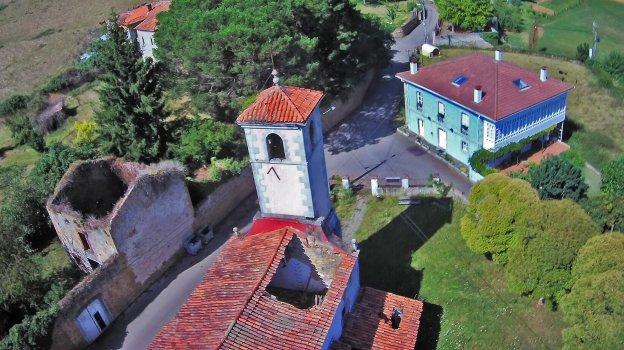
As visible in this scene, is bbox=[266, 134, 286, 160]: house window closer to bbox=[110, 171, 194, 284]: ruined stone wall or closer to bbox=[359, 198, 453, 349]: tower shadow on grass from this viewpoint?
bbox=[110, 171, 194, 284]: ruined stone wall

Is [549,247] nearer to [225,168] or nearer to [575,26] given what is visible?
[225,168]

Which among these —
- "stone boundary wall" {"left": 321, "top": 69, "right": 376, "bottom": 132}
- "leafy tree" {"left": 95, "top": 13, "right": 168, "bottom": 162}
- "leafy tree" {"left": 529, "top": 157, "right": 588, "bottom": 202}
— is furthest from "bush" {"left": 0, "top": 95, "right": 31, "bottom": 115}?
"leafy tree" {"left": 529, "top": 157, "right": 588, "bottom": 202}

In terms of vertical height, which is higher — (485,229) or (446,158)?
(485,229)

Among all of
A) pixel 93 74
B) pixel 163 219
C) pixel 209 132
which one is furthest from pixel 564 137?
pixel 93 74

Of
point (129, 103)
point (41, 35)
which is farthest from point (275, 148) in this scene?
point (41, 35)

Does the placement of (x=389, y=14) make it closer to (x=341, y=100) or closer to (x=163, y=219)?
(x=341, y=100)

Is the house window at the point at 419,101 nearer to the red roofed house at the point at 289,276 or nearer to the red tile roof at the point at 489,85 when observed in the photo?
Result: the red tile roof at the point at 489,85

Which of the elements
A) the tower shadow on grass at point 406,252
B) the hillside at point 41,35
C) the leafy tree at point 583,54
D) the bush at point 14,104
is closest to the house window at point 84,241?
the tower shadow on grass at point 406,252
